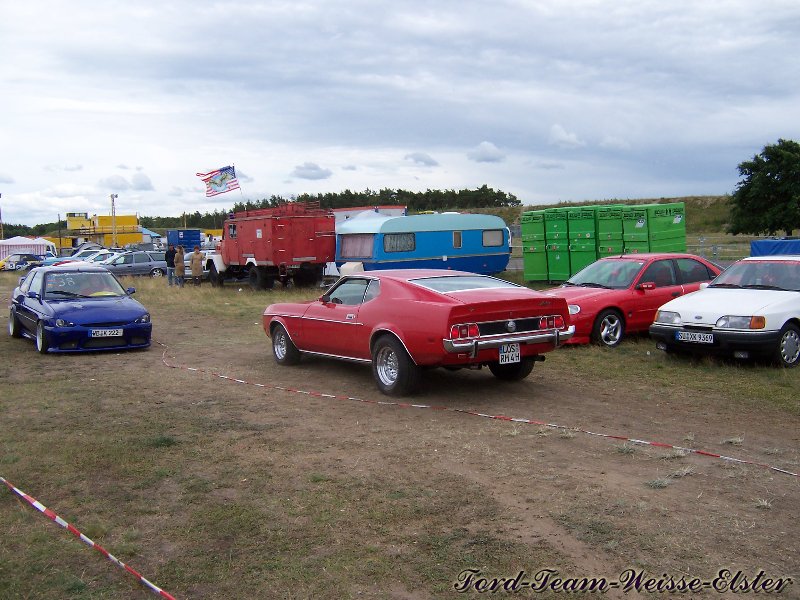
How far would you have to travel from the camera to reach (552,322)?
872cm

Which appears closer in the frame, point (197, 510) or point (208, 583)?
point (208, 583)

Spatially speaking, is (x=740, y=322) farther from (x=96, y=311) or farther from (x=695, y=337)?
(x=96, y=311)

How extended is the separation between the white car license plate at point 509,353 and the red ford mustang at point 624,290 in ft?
12.0

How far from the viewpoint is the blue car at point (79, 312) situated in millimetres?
12562

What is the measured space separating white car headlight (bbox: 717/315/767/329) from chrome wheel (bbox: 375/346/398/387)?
422 cm

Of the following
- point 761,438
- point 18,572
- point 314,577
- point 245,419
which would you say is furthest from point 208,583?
point 761,438

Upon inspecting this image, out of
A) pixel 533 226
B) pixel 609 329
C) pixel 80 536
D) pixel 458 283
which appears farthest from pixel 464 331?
pixel 533 226

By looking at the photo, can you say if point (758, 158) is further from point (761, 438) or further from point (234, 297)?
point (761, 438)

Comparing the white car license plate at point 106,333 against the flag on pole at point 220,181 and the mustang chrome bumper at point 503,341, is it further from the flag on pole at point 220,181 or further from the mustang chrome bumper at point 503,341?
the flag on pole at point 220,181

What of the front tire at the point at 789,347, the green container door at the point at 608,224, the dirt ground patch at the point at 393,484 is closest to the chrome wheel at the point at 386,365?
the dirt ground patch at the point at 393,484

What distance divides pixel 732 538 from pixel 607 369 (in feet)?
19.5

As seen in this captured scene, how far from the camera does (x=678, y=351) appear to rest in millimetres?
10461

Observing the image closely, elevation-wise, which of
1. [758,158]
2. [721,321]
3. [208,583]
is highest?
[758,158]

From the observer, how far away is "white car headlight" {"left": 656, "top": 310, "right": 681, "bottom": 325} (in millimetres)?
10391
